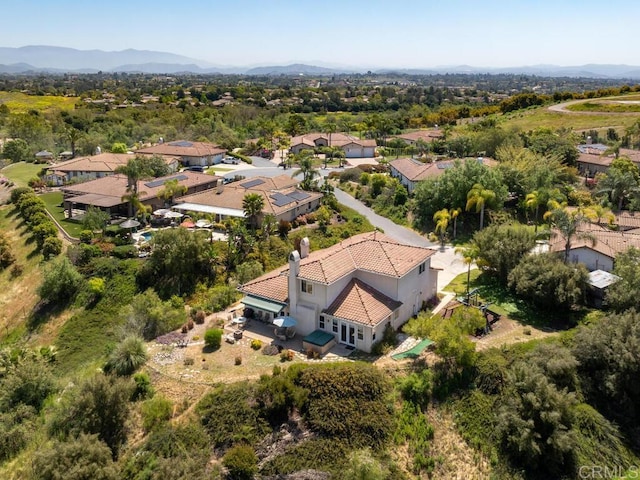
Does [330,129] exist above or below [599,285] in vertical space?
above

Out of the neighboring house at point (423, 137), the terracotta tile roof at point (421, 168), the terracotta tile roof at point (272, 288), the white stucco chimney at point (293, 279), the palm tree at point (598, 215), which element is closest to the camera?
the white stucco chimney at point (293, 279)

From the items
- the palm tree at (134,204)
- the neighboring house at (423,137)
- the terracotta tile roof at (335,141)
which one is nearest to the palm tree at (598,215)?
the palm tree at (134,204)

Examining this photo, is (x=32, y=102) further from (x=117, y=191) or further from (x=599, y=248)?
(x=599, y=248)

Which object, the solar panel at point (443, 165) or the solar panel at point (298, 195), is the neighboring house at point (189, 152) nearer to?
the solar panel at point (298, 195)

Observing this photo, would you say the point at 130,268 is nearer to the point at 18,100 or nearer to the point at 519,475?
the point at 519,475

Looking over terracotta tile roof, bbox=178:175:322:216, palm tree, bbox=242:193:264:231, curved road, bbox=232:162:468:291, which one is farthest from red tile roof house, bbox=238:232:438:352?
terracotta tile roof, bbox=178:175:322:216

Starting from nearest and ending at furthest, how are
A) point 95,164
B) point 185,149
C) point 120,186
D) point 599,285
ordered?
point 599,285 → point 120,186 → point 95,164 → point 185,149

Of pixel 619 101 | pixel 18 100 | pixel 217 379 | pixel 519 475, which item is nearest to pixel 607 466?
pixel 519 475

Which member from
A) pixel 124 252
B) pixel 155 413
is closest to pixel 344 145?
pixel 124 252

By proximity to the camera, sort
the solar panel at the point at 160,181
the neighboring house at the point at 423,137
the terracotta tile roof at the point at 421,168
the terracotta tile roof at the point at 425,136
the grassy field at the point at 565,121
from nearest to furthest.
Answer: the solar panel at the point at 160,181 → the terracotta tile roof at the point at 421,168 → the grassy field at the point at 565,121 → the neighboring house at the point at 423,137 → the terracotta tile roof at the point at 425,136
